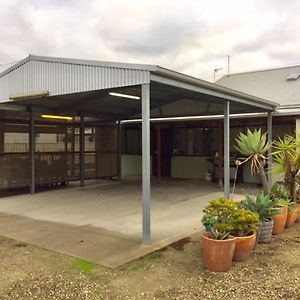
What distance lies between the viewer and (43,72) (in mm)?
7355

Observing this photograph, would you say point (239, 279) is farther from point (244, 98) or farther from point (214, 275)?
point (244, 98)

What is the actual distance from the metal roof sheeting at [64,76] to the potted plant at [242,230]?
2292 millimetres

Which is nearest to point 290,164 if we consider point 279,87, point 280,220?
point 280,220

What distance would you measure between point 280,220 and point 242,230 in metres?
1.65

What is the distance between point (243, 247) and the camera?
14.4 ft

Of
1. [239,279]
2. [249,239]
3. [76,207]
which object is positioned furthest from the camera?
[76,207]

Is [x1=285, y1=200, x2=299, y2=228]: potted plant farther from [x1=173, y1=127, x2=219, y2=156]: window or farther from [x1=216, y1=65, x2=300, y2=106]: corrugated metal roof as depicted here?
[x1=173, y1=127, x2=219, y2=156]: window

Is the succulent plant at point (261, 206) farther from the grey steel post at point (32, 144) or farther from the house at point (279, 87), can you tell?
the grey steel post at point (32, 144)

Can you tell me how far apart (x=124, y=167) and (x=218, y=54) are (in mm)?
12815

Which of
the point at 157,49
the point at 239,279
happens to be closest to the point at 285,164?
the point at 239,279

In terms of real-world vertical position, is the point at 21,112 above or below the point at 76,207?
above

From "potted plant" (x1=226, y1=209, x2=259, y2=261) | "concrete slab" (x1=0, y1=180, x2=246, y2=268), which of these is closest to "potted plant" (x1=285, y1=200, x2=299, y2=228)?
"concrete slab" (x1=0, y1=180, x2=246, y2=268)

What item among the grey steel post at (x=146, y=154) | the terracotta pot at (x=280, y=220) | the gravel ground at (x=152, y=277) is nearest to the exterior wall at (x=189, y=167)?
the terracotta pot at (x=280, y=220)

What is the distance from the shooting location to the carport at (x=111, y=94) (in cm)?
530
